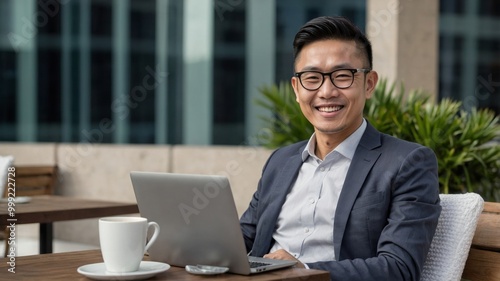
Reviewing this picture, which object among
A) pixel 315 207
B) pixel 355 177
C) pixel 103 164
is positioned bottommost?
pixel 103 164

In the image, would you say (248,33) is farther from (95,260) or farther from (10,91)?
(95,260)

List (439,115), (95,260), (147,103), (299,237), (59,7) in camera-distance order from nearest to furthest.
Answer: (95,260) < (299,237) < (439,115) < (147,103) < (59,7)

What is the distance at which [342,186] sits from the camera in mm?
2689

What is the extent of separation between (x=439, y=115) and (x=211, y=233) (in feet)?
11.2

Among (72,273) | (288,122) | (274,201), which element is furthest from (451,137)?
(72,273)

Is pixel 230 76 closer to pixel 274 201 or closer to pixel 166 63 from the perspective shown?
pixel 166 63

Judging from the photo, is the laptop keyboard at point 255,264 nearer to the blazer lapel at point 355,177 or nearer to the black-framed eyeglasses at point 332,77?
the blazer lapel at point 355,177

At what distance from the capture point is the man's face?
2.70 m

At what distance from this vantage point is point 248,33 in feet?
30.9

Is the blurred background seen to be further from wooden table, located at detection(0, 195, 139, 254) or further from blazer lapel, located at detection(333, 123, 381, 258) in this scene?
blazer lapel, located at detection(333, 123, 381, 258)

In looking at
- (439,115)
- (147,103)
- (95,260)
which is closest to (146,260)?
(95,260)

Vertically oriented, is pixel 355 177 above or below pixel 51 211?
above

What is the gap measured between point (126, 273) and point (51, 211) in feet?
5.74

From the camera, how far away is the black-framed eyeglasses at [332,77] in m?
2.70
